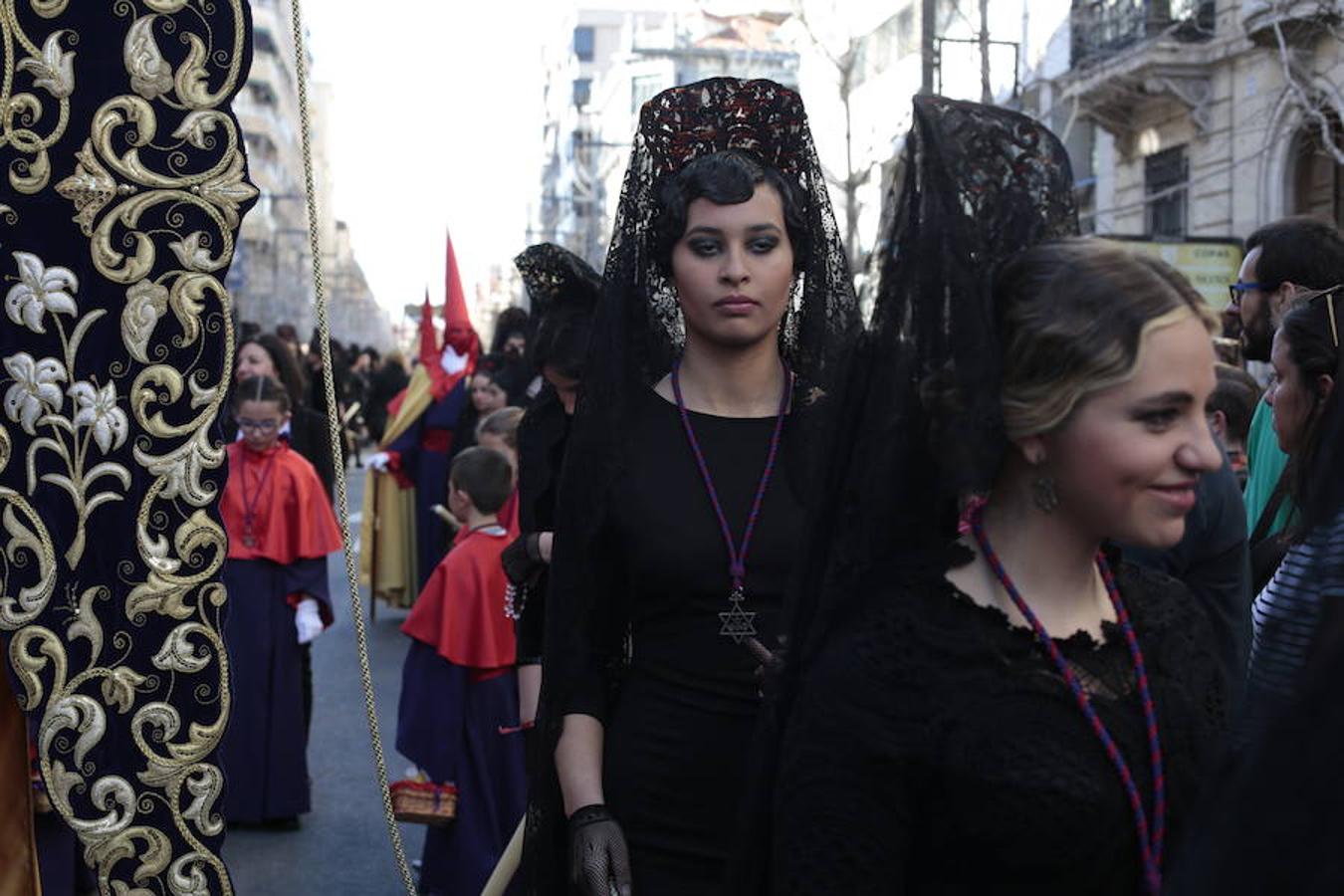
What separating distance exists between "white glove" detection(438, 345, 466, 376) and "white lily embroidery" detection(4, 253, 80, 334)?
871 centimetres

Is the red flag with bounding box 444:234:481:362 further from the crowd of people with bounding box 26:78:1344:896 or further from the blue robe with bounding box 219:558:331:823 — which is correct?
the crowd of people with bounding box 26:78:1344:896

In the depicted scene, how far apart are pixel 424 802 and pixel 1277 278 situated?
9.33 ft

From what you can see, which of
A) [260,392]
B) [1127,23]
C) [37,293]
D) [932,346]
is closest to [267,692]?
[260,392]

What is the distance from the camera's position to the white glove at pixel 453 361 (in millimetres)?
11883

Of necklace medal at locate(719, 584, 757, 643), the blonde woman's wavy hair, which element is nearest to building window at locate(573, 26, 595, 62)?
necklace medal at locate(719, 584, 757, 643)

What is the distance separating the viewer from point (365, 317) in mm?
149500

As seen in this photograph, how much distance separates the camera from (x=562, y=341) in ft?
16.0

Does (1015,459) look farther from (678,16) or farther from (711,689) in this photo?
(678,16)

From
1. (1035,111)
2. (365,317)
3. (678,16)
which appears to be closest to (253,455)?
(1035,111)

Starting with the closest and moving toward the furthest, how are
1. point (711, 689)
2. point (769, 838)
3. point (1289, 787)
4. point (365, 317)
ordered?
1. point (1289, 787)
2. point (769, 838)
3. point (711, 689)
4. point (365, 317)

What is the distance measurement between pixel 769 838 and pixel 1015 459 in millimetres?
516

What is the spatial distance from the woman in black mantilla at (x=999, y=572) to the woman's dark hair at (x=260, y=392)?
531 cm

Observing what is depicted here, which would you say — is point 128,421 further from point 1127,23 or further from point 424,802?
point 1127,23

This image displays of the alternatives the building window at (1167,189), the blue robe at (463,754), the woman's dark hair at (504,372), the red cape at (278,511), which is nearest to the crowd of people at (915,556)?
the blue robe at (463,754)
